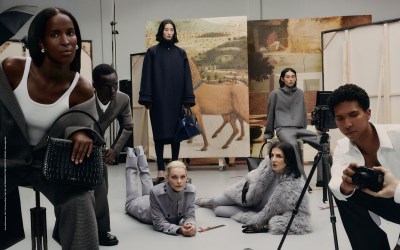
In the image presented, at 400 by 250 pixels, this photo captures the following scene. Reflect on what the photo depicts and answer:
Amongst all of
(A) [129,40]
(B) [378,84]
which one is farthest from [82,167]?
(A) [129,40]

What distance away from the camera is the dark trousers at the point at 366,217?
259 centimetres

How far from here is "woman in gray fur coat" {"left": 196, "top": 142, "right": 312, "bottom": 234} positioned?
398 centimetres

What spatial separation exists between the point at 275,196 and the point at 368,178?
193cm

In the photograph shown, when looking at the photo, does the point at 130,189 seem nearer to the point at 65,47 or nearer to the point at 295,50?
the point at 65,47

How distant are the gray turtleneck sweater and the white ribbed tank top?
4.36 m

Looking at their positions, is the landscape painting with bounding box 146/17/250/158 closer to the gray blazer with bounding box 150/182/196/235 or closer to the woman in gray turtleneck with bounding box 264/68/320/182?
the woman in gray turtleneck with bounding box 264/68/320/182

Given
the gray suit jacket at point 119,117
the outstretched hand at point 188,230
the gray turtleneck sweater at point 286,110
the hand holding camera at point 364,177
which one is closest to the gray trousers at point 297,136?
the gray turtleneck sweater at point 286,110

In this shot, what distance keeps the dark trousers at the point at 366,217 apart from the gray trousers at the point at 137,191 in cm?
219

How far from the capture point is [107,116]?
3879 mm

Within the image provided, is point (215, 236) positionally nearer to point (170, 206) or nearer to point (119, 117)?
point (170, 206)

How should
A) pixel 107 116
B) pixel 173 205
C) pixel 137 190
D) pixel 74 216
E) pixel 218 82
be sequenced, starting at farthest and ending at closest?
pixel 218 82 → pixel 137 190 → pixel 173 205 → pixel 107 116 → pixel 74 216

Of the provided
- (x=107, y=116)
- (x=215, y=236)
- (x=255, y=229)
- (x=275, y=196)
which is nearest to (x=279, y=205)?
(x=275, y=196)

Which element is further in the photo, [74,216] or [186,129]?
[186,129]

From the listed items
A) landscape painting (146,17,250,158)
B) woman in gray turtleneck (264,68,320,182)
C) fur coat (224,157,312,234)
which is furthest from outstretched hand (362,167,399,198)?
landscape painting (146,17,250,158)
